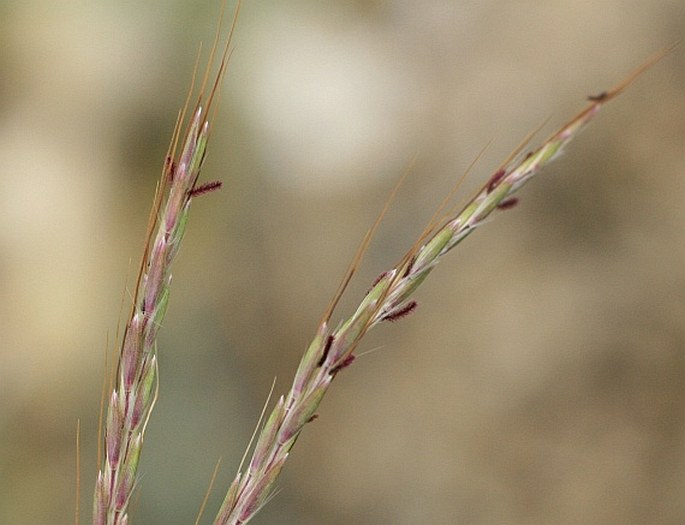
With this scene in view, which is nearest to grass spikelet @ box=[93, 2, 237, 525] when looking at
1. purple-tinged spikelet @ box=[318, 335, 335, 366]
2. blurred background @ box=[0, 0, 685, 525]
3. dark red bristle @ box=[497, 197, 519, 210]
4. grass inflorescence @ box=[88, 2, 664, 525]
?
grass inflorescence @ box=[88, 2, 664, 525]

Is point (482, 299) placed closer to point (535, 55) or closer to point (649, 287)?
point (649, 287)

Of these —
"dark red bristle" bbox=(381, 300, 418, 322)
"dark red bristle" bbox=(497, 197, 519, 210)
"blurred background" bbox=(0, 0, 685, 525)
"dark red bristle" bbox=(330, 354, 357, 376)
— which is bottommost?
"blurred background" bbox=(0, 0, 685, 525)

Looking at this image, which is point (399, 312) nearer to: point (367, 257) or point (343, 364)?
point (343, 364)

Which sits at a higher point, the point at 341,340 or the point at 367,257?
the point at 341,340

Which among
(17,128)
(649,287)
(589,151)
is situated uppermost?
(17,128)

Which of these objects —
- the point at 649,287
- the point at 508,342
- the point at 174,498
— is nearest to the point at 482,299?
the point at 508,342

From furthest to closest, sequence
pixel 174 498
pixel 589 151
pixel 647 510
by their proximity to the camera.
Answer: pixel 589 151 → pixel 647 510 → pixel 174 498

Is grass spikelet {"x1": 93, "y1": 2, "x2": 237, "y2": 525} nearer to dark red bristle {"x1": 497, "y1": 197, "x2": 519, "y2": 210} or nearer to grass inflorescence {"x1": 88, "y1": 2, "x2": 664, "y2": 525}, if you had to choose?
grass inflorescence {"x1": 88, "y1": 2, "x2": 664, "y2": 525}

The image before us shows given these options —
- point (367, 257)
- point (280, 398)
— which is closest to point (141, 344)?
point (280, 398)

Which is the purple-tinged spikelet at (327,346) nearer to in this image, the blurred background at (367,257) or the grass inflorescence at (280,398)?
the grass inflorescence at (280,398)
